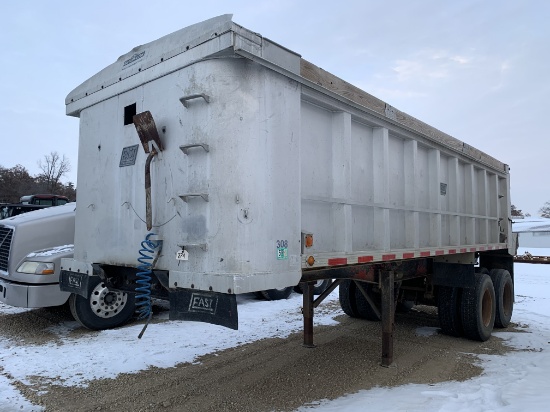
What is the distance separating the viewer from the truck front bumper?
6418mm

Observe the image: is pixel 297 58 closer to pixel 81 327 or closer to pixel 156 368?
pixel 156 368

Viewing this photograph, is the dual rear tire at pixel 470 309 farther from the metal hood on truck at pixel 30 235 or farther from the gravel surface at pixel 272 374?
the metal hood on truck at pixel 30 235

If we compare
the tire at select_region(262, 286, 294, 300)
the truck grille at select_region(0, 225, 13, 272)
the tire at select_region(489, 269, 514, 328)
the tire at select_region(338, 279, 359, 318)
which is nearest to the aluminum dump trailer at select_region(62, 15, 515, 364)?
the tire at select_region(338, 279, 359, 318)

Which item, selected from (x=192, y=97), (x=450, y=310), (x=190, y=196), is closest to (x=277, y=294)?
(x=450, y=310)

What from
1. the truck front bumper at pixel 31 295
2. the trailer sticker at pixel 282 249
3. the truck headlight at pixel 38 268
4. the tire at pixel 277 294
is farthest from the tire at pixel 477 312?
the truck headlight at pixel 38 268

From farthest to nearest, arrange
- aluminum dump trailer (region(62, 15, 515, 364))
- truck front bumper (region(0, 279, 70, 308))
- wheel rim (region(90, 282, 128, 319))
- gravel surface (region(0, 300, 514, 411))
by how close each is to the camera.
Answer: wheel rim (region(90, 282, 128, 319))
truck front bumper (region(0, 279, 70, 308))
gravel surface (region(0, 300, 514, 411))
aluminum dump trailer (region(62, 15, 515, 364))

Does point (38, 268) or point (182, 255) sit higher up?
point (182, 255)

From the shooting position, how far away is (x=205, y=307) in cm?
318

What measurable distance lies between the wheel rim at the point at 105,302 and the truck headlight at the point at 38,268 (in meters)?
0.71

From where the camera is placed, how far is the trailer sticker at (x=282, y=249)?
3.32 m

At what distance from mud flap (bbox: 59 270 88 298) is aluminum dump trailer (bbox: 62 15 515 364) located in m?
0.02

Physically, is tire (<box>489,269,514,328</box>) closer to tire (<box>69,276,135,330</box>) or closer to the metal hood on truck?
tire (<box>69,276,135,330</box>)

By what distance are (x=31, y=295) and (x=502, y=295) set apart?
7784 millimetres

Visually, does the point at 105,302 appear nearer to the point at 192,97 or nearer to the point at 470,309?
the point at 192,97
